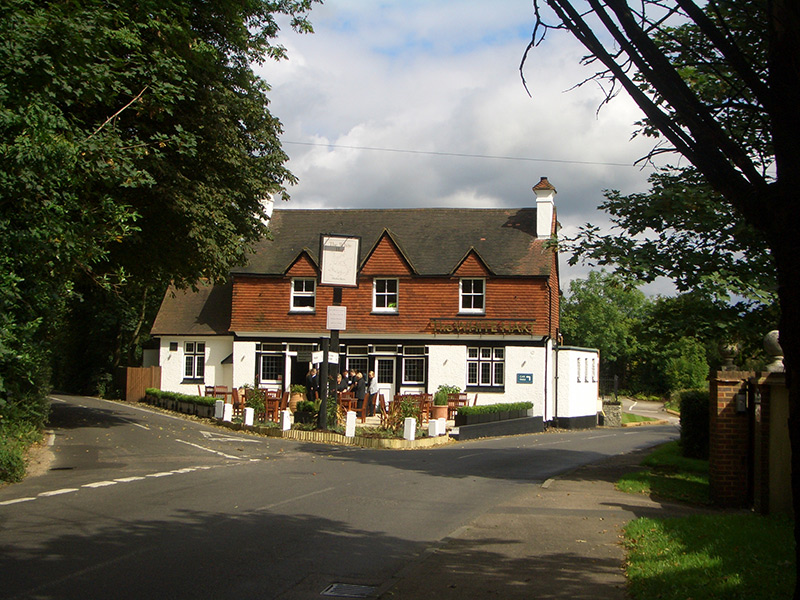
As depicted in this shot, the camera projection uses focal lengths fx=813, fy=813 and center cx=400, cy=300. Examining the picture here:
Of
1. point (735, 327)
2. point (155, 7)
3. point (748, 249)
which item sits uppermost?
point (155, 7)

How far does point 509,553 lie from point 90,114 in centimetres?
1408

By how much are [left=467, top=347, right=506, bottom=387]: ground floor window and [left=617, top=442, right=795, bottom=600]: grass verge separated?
25001 millimetres

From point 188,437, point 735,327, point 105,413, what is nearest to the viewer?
point 735,327

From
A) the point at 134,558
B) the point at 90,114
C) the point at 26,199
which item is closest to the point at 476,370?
the point at 90,114

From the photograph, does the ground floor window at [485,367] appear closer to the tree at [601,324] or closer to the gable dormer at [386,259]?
the gable dormer at [386,259]

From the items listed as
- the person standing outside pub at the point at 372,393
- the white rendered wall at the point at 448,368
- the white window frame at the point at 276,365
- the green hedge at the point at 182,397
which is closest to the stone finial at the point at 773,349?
the person standing outside pub at the point at 372,393

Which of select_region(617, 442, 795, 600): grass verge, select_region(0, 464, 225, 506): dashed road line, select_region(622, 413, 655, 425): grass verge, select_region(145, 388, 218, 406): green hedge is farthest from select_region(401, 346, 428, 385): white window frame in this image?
select_region(617, 442, 795, 600): grass verge

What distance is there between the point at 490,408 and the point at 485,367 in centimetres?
710

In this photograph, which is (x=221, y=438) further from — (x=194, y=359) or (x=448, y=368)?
(x=194, y=359)

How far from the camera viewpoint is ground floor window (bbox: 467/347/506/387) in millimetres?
36188

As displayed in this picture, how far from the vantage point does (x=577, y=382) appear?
3897cm

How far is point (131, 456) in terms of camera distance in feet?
55.6

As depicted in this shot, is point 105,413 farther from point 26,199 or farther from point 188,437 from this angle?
point 26,199

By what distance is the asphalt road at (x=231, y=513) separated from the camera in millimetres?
7188
